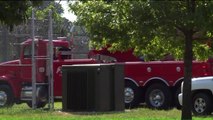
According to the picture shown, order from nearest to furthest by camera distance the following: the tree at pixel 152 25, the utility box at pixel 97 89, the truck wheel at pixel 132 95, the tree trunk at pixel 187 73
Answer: the tree at pixel 152 25, the tree trunk at pixel 187 73, the utility box at pixel 97 89, the truck wheel at pixel 132 95

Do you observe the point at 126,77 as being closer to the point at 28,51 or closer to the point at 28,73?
the point at 28,73

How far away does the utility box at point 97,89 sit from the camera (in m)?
18.5

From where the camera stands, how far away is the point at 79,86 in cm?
1905

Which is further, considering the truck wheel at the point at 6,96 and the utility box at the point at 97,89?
the truck wheel at the point at 6,96

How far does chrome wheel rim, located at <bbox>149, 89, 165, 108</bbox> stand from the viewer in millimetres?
22273

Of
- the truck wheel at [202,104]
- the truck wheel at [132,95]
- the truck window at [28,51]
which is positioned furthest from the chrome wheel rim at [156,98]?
the truck window at [28,51]

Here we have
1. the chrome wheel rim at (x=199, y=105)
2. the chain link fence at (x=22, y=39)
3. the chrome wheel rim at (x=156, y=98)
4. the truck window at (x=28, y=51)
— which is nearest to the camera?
the chrome wheel rim at (x=199, y=105)

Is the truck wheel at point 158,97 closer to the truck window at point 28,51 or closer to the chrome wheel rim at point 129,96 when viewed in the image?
the chrome wheel rim at point 129,96

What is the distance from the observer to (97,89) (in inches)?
729

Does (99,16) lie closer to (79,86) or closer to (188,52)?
(188,52)

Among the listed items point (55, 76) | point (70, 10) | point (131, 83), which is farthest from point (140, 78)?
point (70, 10)

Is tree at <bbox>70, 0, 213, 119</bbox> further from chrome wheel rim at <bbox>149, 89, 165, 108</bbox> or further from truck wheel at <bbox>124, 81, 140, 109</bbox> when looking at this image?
truck wheel at <bbox>124, 81, 140, 109</bbox>

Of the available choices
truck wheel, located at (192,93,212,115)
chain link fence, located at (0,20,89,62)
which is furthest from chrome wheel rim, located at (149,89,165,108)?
chain link fence, located at (0,20,89,62)

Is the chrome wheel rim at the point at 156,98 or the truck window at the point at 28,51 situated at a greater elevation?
the truck window at the point at 28,51
